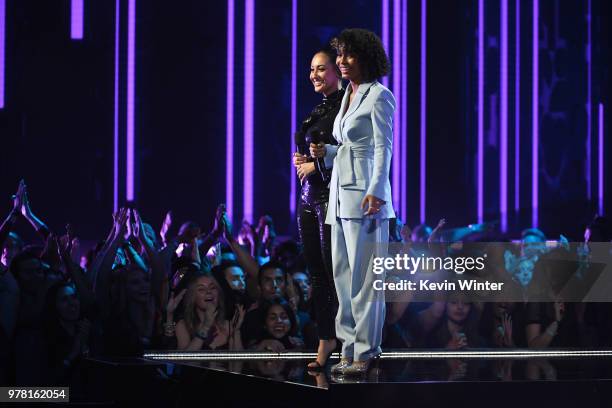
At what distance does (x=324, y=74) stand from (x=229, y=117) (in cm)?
319

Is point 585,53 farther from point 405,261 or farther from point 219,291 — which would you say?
point 219,291

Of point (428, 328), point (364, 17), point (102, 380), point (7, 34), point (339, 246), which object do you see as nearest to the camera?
point (339, 246)

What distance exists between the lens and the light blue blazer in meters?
2.86

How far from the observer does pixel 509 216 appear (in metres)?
6.99

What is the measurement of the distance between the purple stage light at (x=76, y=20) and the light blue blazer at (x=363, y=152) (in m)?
3.56

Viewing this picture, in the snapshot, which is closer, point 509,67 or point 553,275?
point 553,275

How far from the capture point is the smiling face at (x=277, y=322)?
4.17 metres

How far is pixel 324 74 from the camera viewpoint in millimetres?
3232

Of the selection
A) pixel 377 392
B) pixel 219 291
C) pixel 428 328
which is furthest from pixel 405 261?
pixel 377 392

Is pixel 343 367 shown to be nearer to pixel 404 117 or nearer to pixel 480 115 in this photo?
pixel 404 117

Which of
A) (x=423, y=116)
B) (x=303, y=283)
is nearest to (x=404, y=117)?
(x=423, y=116)

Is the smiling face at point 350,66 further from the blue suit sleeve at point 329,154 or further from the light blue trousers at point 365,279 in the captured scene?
the light blue trousers at point 365,279

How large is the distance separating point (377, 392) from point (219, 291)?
5.70 feet

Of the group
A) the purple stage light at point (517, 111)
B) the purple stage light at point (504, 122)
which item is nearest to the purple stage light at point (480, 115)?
the purple stage light at point (504, 122)
